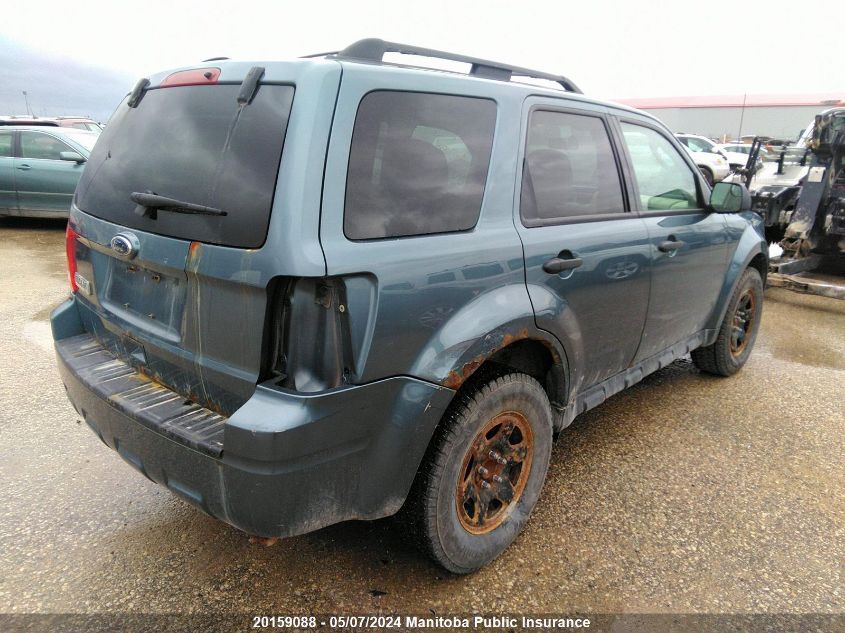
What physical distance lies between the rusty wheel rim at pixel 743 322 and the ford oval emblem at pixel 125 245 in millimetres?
3764

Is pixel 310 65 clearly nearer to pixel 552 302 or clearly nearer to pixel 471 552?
pixel 552 302

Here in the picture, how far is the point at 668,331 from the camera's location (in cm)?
334

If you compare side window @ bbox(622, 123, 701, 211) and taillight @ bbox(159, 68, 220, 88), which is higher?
taillight @ bbox(159, 68, 220, 88)

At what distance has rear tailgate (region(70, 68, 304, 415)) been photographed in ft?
5.77

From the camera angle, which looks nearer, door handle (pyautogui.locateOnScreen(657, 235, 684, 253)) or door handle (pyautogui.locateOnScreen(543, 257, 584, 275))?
door handle (pyautogui.locateOnScreen(543, 257, 584, 275))

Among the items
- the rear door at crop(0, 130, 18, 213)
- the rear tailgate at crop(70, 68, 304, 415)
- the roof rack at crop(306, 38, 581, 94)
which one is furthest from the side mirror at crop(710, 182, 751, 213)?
the rear door at crop(0, 130, 18, 213)

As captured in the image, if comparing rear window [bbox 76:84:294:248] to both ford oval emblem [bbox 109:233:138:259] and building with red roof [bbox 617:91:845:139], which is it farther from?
building with red roof [bbox 617:91:845:139]

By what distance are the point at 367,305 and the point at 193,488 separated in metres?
0.79

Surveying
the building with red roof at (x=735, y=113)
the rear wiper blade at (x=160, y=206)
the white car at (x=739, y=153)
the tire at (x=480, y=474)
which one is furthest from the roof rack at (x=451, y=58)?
the building with red roof at (x=735, y=113)

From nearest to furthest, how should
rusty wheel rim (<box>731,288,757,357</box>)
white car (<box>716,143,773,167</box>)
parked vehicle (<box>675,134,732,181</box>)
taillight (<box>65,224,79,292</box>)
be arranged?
taillight (<box>65,224,79,292</box>) < rusty wheel rim (<box>731,288,757,357</box>) < white car (<box>716,143,773,167</box>) < parked vehicle (<box>675,134,732,181</box>)

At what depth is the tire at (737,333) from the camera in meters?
4.05

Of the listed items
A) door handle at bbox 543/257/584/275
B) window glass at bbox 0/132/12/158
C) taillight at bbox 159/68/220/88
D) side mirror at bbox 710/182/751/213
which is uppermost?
taillight at bbox 159/68/220/88

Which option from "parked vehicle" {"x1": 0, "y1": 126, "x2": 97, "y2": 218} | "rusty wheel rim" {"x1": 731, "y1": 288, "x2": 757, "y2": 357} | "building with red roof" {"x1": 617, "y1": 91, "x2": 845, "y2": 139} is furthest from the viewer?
"building with red roof" {"x1": 617, "y1": 91, "x2": 845, "y2": 139}

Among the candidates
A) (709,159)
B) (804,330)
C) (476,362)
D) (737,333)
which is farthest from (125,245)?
(709,159)
